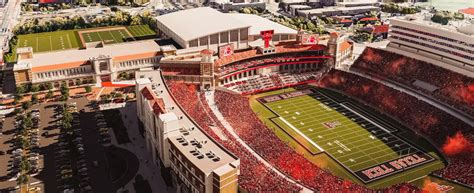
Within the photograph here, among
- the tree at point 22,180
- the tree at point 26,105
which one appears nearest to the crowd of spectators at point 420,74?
the tree at point 26,105

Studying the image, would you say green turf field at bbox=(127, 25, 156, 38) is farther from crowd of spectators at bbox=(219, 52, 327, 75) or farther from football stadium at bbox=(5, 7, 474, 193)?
crowd of spectators at bbox=(219, 52, 327, 75)

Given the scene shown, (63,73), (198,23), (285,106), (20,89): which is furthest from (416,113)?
(20,89)

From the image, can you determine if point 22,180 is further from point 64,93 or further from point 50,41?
point 50,41

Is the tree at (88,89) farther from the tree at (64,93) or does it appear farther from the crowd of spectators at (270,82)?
the crowd of spectators at (270,82)

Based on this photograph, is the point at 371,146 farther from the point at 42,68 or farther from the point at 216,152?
the point at 42,68

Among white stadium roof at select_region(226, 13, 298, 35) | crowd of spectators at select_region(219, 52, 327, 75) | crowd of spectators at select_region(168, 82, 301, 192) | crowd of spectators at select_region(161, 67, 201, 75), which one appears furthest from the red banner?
white stadium roof at select_region(226, 13, 298, 35)

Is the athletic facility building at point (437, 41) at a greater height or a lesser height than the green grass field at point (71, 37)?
greater
